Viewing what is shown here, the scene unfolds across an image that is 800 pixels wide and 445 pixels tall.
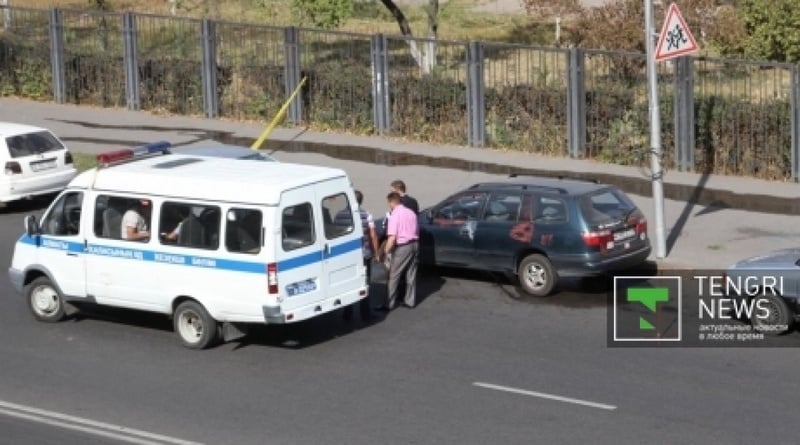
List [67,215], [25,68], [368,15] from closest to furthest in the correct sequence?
1. [67,215]
2. [25,68]
3. [368,15]

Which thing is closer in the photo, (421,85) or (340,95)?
(421,85)

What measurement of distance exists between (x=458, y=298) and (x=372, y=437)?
5.90 metres

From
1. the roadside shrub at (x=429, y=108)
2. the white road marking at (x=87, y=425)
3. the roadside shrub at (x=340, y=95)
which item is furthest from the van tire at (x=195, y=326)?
the roadside shrub at (x=340, y=95)

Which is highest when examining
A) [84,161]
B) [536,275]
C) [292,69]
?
[292,69]

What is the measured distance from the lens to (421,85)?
2925 cm

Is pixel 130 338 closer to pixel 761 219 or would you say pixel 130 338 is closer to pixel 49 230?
pixel 49 230

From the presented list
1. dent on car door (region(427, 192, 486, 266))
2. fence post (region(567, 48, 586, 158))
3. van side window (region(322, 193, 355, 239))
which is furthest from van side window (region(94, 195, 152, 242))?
fence post (region(567, 48, 586, 158))

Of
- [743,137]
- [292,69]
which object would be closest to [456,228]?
[743,137]

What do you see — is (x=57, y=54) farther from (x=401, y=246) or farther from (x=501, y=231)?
(x=401, y=246)

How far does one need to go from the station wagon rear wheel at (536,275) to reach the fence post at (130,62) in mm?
15819

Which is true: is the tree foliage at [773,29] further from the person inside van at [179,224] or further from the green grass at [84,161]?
the person inside van at [179,224]

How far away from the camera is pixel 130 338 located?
58.1 ft

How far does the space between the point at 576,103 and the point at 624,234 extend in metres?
8.20

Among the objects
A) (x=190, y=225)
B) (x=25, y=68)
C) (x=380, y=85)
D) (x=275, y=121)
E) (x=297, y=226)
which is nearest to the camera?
(x=297, y=226)
